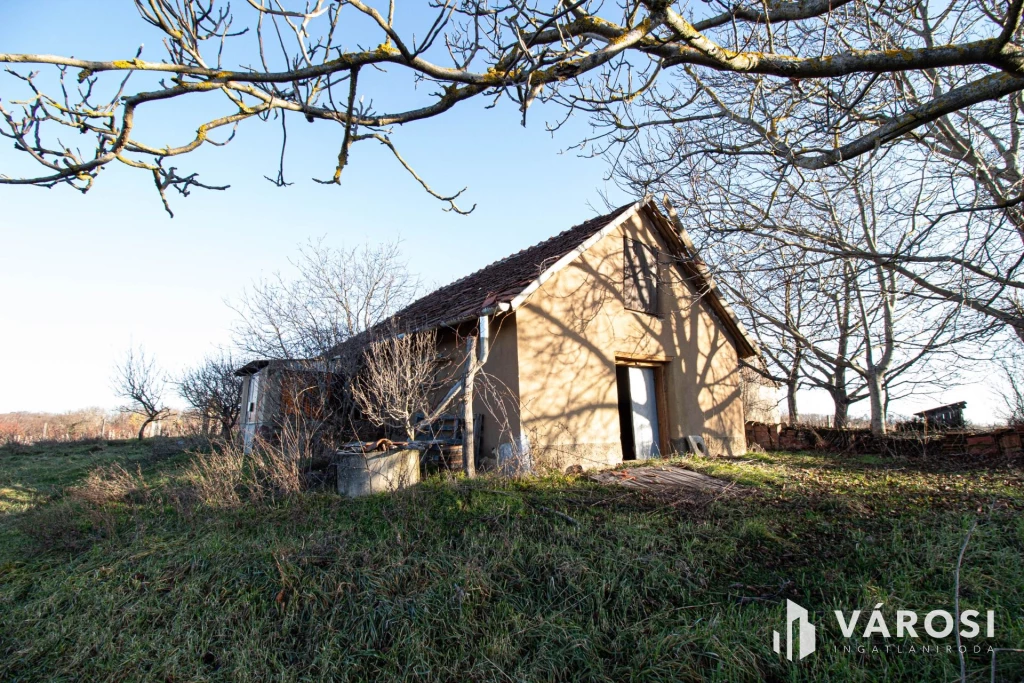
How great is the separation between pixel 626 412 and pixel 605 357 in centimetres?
187

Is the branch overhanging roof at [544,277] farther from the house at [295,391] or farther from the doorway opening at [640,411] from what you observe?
the doorway opening at [640,411]

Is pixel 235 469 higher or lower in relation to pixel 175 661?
higher

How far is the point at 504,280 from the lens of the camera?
33.9ft

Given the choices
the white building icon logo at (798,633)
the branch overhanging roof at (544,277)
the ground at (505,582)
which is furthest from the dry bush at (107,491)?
the white building icon logo at (798,633)

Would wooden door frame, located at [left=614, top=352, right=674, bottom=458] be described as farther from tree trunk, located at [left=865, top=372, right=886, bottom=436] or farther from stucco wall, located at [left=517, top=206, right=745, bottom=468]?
tree trunk, located at [left=865, top=372, right=886, bottom=436]

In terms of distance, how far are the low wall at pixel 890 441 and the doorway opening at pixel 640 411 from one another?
4660 millimetres

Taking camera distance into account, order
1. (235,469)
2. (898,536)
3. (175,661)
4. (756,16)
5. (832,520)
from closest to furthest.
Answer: (175,661), (756,16), (898,536), (832,520), (235,469)

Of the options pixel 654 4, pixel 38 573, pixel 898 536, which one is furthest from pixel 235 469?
pixel 898 536

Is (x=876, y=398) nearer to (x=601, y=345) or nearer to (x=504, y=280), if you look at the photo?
(x=601, y=345)

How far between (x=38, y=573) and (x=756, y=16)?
927cm

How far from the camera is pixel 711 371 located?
39.3 ft

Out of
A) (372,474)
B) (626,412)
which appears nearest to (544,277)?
(626,412)

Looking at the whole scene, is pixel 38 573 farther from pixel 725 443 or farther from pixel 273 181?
pixel 725 443

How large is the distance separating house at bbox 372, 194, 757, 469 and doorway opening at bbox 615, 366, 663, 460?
27mm
